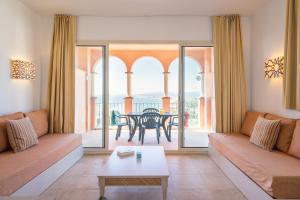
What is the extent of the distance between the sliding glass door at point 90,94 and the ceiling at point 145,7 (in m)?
0.74

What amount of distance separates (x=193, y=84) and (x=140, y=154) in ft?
8.38

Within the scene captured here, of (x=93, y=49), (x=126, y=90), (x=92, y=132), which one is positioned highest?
(x=93, y=49)

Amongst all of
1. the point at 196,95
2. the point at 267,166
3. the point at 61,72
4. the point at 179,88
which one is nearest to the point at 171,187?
the point at 267,166

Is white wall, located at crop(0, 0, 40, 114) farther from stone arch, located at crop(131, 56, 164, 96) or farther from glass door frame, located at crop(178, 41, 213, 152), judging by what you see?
stone arch, located at crop(131, 56, 164, 96)

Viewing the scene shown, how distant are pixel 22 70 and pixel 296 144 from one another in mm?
4068

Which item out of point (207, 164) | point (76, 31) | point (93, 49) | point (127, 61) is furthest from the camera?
point (127, 61)

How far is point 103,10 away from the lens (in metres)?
4.35

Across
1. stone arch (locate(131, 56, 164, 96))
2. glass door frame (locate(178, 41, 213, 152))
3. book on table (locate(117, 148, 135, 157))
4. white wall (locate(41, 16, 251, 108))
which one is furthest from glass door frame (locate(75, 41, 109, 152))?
stone arch (locate(131, 56, 164, 96))

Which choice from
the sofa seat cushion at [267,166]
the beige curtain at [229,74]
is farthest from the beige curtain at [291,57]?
the beige curtain at [229,74]

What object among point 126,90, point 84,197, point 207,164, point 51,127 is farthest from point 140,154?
point 126,90

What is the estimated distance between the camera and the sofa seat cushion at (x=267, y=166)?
83.0 inches

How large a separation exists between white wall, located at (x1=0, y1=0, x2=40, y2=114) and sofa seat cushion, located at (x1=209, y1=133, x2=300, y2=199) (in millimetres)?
3331

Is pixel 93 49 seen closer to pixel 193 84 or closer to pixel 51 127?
pixel 51 127

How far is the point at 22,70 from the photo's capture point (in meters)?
3.89
